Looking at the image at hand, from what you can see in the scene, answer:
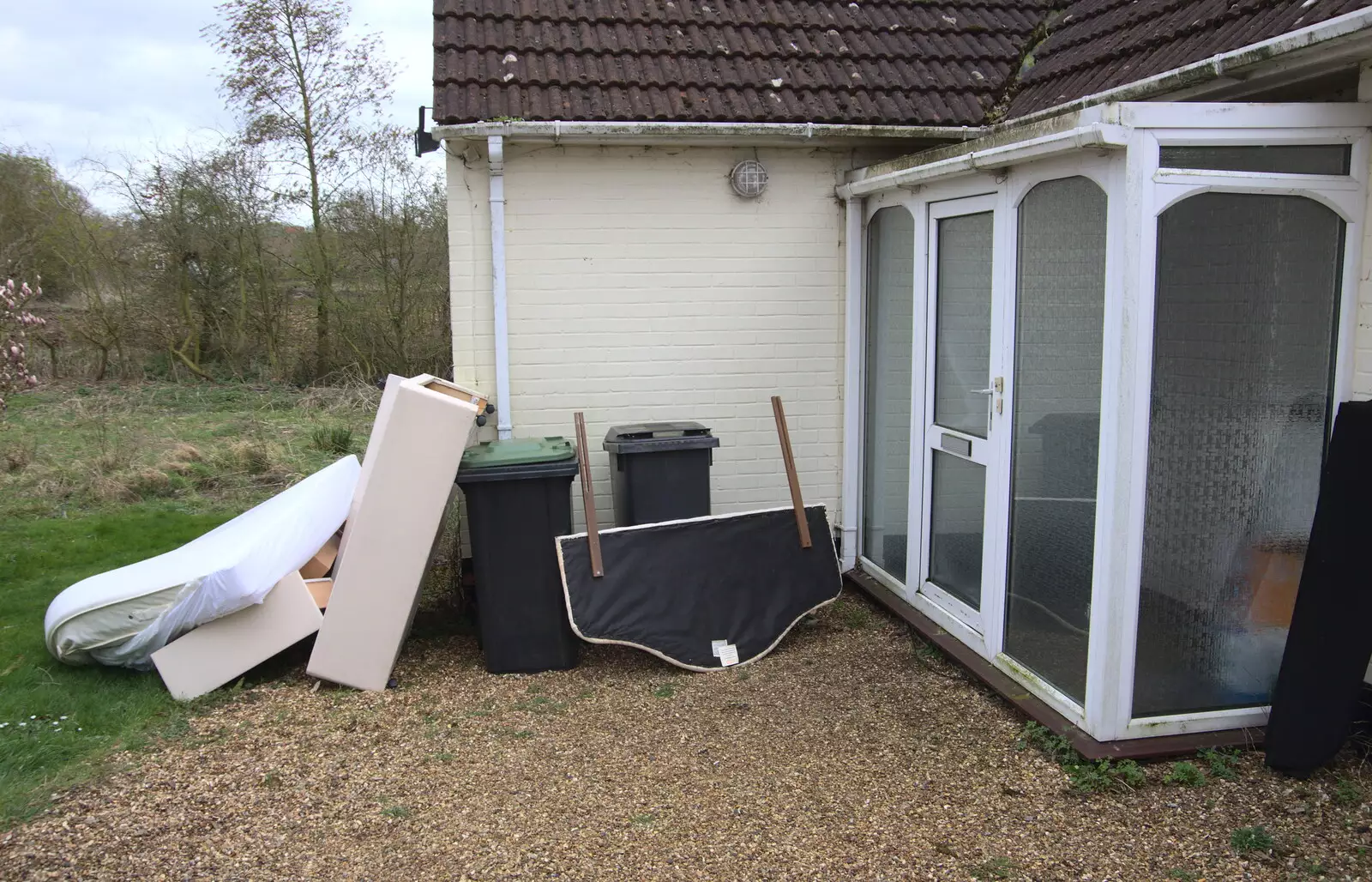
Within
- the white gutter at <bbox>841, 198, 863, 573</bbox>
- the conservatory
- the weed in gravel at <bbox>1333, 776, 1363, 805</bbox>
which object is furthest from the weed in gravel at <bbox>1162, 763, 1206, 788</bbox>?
the white gutter at <bbox>841, 198, 863, 573</bbox>

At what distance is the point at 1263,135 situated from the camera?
386 centimetres

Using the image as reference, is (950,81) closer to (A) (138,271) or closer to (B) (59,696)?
(B) (59,696)

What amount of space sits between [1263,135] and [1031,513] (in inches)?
68.6

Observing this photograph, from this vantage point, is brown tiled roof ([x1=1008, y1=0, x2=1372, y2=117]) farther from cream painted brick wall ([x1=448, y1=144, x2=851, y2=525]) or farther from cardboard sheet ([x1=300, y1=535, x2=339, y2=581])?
cardboard sheet ([x1=300, y1=535, x2=339, y2=581])

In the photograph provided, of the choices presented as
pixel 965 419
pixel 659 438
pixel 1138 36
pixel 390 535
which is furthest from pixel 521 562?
pixel 1138 36

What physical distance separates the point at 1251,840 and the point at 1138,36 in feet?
13.4

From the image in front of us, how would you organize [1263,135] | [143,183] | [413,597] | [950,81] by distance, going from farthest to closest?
[143,183] → [950,81] → [413,597] → [1263,135]

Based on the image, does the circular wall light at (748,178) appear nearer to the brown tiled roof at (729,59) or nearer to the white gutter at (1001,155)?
the brown tiled roof at (729,59)

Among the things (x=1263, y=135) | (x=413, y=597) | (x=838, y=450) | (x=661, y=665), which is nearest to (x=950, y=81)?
(x=838, y=450)

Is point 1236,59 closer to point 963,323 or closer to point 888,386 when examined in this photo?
point 963,323

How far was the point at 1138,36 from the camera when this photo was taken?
18.2 ft

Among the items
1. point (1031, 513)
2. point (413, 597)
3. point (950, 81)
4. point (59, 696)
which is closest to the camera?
point (1031, 513)

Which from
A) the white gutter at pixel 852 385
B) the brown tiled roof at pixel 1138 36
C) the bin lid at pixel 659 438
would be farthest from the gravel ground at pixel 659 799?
the brown tiled roof at pixel 1138 36

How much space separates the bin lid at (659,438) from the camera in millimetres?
5855
